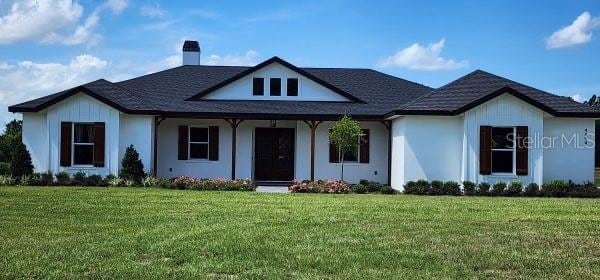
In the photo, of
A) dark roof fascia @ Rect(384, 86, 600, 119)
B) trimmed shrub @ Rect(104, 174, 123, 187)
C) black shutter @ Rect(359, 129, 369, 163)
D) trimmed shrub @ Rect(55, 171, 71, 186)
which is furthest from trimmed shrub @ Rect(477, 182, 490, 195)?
trimmed shrub @ Rect(55, 171, 71, 186)

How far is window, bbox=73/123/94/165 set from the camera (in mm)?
21422

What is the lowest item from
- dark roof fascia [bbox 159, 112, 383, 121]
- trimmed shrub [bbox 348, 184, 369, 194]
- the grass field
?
the grass field

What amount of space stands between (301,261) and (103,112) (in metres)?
15.6

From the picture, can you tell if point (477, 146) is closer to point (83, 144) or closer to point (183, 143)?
point (183, 143)

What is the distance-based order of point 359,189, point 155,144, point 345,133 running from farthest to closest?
1. point 155,144
2. point 345,133
3. point 359,189

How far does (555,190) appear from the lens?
1931 cm

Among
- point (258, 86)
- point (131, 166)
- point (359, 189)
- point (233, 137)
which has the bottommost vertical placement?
point (359, 189)

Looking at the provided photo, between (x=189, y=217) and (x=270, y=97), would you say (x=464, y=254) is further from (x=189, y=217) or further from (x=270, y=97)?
(x=270, y=97)

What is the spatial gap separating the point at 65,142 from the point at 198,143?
186 inches

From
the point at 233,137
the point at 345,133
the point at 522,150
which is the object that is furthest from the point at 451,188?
the point at 233,137

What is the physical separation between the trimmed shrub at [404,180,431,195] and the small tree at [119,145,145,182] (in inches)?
343

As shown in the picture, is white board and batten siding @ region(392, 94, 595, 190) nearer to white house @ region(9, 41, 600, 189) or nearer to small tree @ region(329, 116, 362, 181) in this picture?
white house @ region(9, 41, 600, 189)

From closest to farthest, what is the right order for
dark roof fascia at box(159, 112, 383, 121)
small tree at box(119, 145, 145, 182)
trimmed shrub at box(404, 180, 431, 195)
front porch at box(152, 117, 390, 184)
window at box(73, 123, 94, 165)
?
1. trimmed shrub at box(404, 180, 431, 195)
2. small tree at box(119, 145, 145, 182)
3. window at box(73, 123, 94, 165)
4. dark roof fascia at box(159, 112, 383, 121)
5. front porch at box(152, 117, 390, 184)

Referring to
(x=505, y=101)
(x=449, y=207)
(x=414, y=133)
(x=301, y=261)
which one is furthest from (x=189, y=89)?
(x=301, y=261)
